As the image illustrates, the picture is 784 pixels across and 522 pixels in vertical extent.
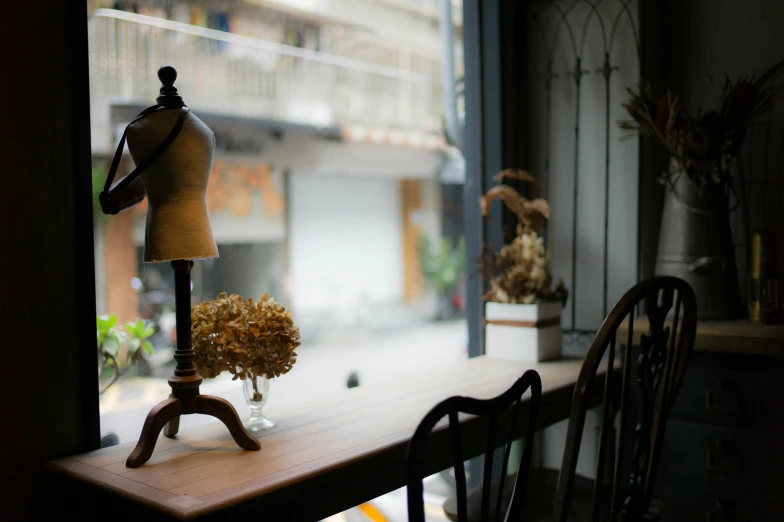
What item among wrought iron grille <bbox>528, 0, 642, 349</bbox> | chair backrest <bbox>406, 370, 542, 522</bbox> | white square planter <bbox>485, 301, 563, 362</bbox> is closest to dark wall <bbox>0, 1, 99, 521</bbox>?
chair backrest <bbox>406, 370, 542, 522</bbox>

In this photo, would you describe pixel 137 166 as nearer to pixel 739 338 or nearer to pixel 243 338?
pixel 243 338

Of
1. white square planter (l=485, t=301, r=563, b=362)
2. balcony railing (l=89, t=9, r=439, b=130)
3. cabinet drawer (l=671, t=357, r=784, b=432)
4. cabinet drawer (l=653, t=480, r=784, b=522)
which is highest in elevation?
balcony railing (l=89, t=9, r=439, b=130)

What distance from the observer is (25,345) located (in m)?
1.24

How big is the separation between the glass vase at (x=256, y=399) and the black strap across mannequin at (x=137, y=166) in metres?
0.44

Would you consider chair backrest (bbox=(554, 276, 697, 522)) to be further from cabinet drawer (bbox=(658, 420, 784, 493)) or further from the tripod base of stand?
the tripod base of stand

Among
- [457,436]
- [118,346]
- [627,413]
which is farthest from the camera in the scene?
[118,346]

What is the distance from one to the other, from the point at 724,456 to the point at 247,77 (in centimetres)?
265

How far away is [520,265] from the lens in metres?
2.08

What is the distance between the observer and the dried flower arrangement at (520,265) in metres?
2.06

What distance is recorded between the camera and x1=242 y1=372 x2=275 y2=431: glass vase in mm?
1456

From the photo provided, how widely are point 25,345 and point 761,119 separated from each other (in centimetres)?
199

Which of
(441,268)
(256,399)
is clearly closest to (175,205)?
(256,399)

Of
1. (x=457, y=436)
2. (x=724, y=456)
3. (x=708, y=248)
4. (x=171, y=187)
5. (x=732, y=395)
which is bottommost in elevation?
(x=724, y=456)

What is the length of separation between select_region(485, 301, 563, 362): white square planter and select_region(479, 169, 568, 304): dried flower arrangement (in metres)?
0.03
